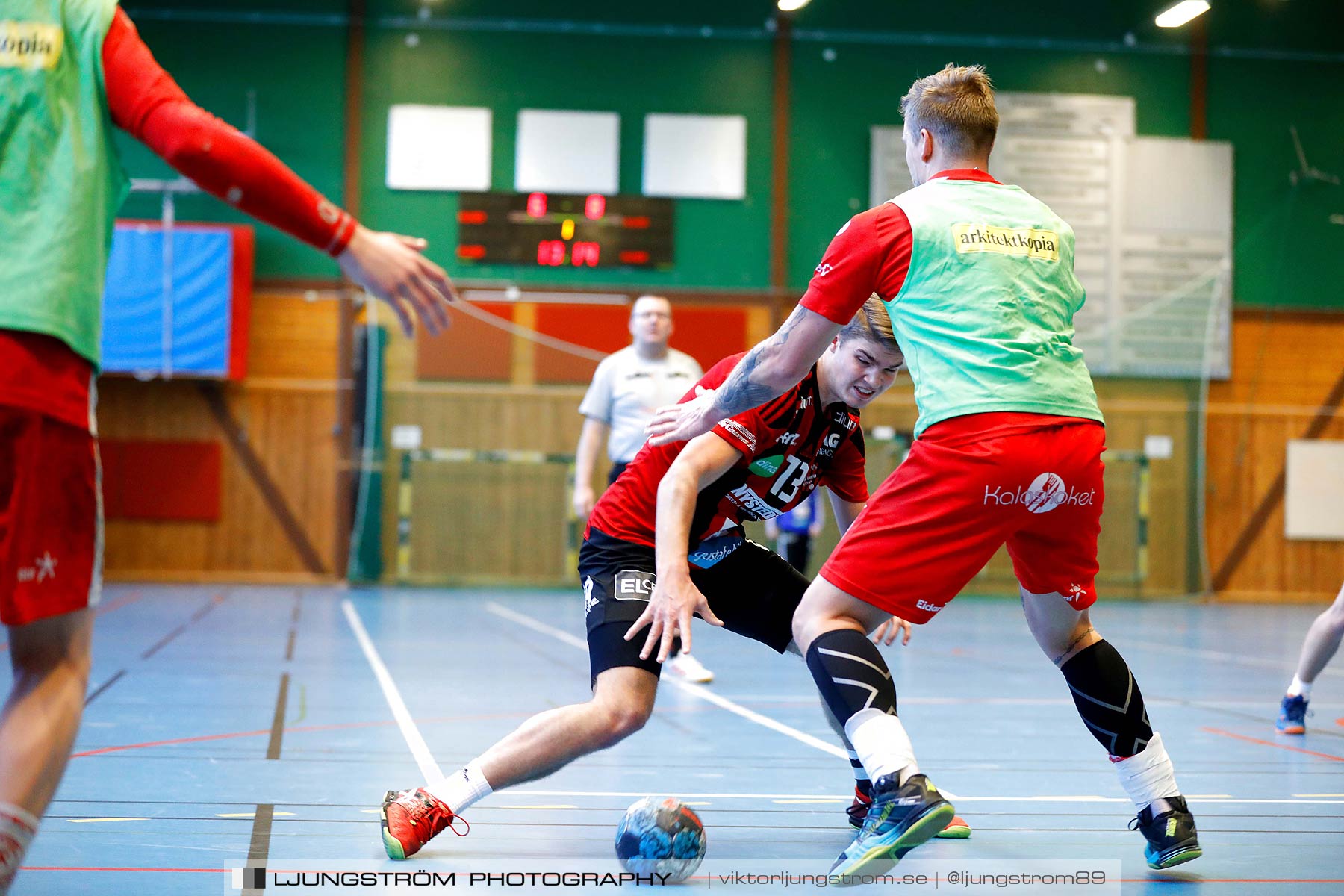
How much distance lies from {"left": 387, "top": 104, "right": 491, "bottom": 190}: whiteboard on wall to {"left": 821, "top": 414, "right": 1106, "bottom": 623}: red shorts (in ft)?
47.1

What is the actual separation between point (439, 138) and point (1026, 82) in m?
7.79

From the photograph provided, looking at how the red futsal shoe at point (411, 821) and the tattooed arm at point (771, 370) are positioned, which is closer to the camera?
the tattooed arm at point (771, 370)

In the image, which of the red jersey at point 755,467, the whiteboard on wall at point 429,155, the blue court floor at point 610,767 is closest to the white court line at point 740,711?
the blue court floor at point 610,767

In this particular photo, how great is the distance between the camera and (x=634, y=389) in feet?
24.9

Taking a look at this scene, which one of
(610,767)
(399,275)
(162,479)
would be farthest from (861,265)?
(162,479)

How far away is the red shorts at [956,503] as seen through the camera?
277 cm

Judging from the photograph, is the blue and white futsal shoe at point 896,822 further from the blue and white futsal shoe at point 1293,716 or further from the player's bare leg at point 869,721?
the blue and white futsal shoe at point 1293,716

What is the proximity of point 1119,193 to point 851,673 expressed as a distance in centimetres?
1570

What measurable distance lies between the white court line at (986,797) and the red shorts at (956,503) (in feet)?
4.39

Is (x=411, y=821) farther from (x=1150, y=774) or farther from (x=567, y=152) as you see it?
(x=567, y=152)

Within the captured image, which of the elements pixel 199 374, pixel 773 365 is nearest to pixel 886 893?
pixel 773 365

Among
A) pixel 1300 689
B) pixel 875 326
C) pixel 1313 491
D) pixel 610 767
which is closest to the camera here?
pixel 875 326

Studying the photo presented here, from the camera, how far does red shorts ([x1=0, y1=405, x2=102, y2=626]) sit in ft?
6.64

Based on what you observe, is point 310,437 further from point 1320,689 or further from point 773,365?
point 773,365
